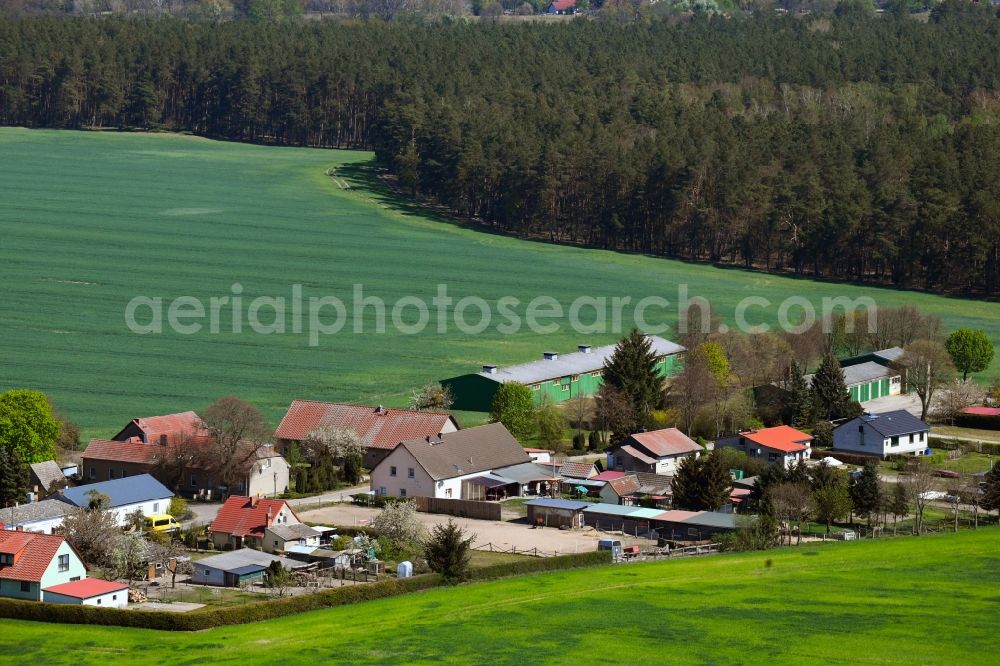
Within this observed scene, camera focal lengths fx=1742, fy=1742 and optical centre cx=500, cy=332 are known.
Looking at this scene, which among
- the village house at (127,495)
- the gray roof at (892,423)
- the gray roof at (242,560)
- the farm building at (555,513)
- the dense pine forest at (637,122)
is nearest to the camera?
the gray roof at (242,560)

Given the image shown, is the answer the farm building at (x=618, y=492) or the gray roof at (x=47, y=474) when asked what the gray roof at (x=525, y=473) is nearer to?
the farm building at (x=618, y=492)

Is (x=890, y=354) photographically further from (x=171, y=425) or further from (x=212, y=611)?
(x=212, y=611)

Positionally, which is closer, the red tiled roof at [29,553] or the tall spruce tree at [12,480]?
the red tiled roof at [29,553]

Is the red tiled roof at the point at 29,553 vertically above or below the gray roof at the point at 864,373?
below

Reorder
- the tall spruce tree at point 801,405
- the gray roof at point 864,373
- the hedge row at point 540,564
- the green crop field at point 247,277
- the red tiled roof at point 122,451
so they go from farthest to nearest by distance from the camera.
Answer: the green crop field at point 247,277 < the gray roof at point 864,373 < the tall spruce tree at point 801,405 < the red tiled roof at point 122,451 < the hedge row at point 540,564

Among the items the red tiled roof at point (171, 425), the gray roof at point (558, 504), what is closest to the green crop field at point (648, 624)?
the gray roof at point (558, 504)

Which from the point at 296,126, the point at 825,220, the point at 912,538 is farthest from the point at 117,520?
the point at 296,126

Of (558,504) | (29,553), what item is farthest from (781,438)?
(29,553)
